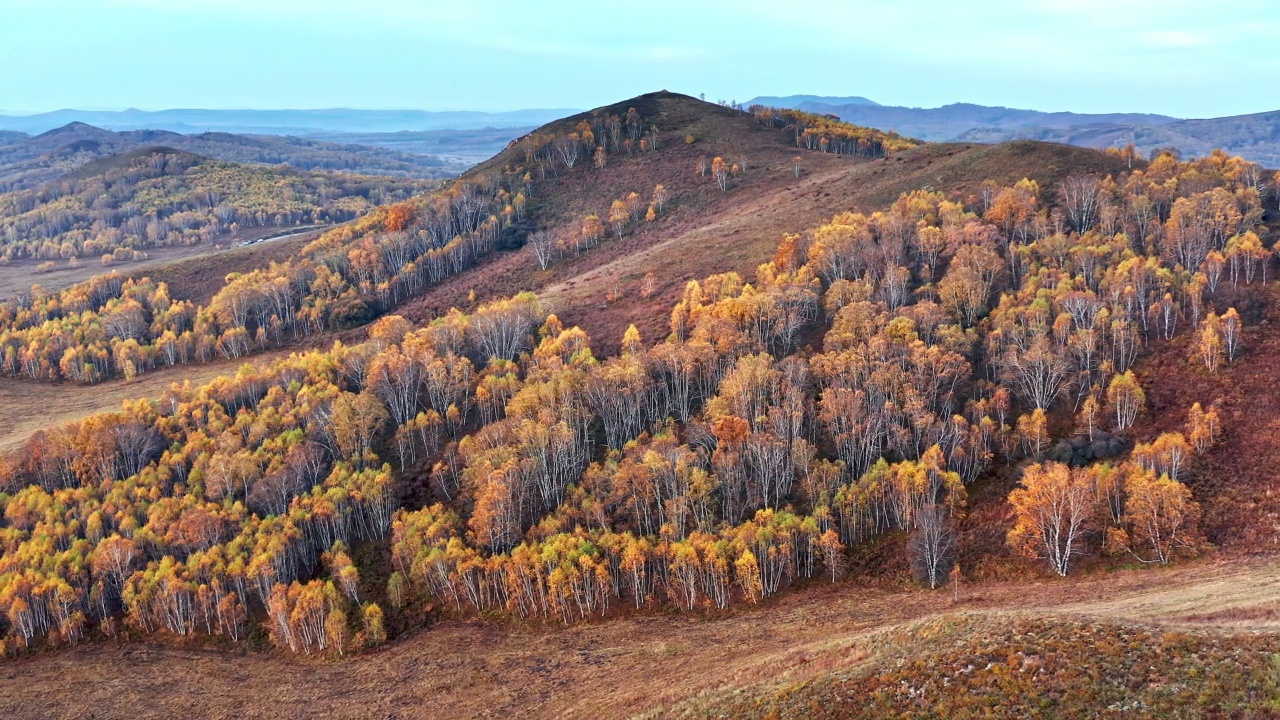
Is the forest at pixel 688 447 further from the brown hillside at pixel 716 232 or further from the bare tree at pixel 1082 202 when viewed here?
the brown hillside at pixel 716 232

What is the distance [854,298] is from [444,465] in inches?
2620

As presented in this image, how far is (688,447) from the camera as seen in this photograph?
3647 inches

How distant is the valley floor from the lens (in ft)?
178

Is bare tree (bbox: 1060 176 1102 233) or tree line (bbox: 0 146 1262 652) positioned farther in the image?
bare tree (bbox: 1060 176 1102 233)

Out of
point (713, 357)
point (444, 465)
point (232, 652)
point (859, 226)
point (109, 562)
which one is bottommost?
point (232, 652)

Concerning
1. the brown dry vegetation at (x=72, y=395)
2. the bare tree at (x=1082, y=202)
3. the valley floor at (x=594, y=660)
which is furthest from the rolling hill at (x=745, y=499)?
the brown dry vegetation at (x=72, y=395)

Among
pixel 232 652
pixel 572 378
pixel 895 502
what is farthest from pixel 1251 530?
pixel 232 652

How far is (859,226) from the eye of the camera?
134875 mm

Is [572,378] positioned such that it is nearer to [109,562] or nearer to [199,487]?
[199,487]

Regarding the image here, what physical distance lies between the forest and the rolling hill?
20.4 inches

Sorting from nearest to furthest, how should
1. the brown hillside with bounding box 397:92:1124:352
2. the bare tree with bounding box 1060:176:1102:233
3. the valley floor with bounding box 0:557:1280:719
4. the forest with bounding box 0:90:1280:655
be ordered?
the valley floor with bounding box 0:557:1280:719 → the forest with bounding box 0:90:1280:655 → the bare tree with bounding box 1060:176:1102:233 → the brown hillside with bounding box 397:92:1124:352

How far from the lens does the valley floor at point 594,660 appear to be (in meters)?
54.2

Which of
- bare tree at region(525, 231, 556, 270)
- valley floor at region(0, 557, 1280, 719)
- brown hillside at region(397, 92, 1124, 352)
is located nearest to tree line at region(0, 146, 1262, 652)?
valley floor at region(0, 557, 1280, 719)

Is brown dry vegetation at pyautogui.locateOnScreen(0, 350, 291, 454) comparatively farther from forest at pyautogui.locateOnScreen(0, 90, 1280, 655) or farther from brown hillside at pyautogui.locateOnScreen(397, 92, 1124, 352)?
brown hillside at pyautogui.locateOnScreen(397, 92, 1124, 352)
